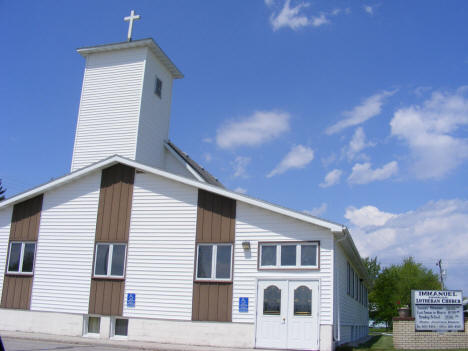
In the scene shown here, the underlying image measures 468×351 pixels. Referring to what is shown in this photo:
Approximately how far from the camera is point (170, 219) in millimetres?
16594

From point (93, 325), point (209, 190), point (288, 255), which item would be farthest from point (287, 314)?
point (93, 325)

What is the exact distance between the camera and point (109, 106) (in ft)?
73.5

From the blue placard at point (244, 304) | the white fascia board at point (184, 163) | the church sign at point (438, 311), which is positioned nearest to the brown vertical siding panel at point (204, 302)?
the blue placard at point (244, 304)

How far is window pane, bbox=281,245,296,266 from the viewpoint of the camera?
15023 mm

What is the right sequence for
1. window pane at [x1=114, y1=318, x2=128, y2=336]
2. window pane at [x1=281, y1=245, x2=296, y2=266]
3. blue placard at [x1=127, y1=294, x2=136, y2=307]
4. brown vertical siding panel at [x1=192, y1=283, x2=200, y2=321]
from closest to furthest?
window pane at [x1=281, y1=245, x2=296, y2=266], brown vertical siding panel at [x1=192, y1=283, x2=200, y2=321], blue placard at [x1=127, y1=294, x2=136, y2=307], window pane at [x1=114, y1=318, x2=128, y2=336]

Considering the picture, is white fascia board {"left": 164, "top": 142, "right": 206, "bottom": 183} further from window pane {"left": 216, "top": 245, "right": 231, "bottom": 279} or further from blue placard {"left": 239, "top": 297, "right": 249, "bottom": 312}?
blue placard {"left": 239, "top": 297, "right": 249, "bottom": 312}

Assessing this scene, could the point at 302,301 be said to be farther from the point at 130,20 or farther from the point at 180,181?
the point at 130,20

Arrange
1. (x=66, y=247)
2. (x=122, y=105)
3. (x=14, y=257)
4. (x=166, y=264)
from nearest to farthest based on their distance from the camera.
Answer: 1. (x=166, y=264)
2. (x=66, y=247)
3. (x=14, y=257)
4. (x=122, y=105)

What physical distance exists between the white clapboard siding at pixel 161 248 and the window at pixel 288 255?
242 centimetres

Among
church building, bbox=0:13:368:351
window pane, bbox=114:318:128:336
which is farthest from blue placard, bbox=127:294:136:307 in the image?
window pane, bbox=114:318:128:336

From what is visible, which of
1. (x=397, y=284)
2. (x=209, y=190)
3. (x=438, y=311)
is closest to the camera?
(x=438, y=311)

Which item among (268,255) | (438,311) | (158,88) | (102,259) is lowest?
(438,311)

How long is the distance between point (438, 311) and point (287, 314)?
15.5 ft

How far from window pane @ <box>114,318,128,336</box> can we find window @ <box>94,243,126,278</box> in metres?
1.53
